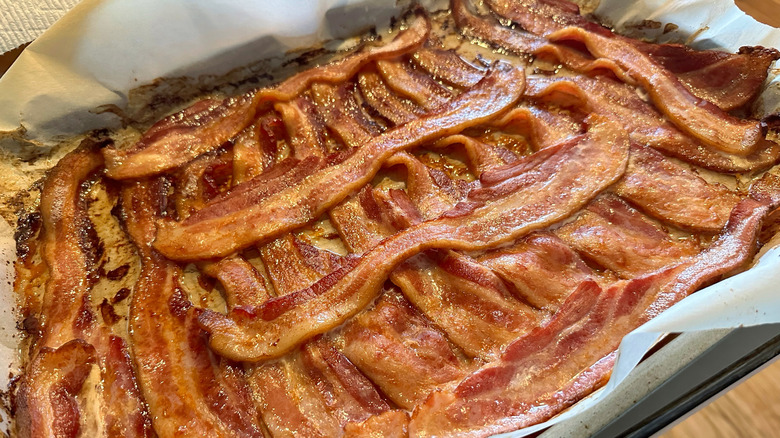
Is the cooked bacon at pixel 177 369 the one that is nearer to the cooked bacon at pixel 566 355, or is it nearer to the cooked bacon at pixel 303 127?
the cooked bacon at pixel 566 355

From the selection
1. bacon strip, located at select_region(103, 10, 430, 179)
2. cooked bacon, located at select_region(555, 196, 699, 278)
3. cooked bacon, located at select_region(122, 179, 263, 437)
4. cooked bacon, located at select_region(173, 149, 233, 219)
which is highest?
bacon strip, located at select_region(103, 10, 430, 179)

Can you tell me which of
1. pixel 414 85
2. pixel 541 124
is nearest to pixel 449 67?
pixel 414 85

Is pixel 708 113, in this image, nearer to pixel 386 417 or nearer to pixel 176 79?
pixel 386 417

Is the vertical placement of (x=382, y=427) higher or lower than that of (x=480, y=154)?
lower

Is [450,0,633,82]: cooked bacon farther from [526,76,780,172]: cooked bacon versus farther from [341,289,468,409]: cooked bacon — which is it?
[341,289,468,409]: cooked bacon

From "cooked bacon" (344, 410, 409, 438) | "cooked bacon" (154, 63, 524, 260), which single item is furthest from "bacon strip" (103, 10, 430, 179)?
"cooked bacon" (344, 410, 409, 438)

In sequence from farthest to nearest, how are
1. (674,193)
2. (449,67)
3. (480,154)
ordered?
(449,67), (480,154), (674,193)

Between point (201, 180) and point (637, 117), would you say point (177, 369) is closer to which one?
point (201, 180)
